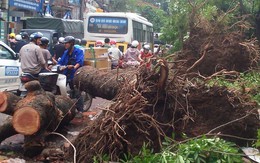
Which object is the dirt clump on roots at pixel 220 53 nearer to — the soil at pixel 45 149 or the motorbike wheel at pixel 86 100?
the motorbike wheel at pixel 86 100

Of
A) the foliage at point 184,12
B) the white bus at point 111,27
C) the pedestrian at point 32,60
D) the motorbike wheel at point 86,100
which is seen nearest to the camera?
the pedestrian at point 32,60

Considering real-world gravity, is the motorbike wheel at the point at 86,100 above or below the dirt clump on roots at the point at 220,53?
below

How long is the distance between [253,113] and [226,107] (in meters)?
0.39

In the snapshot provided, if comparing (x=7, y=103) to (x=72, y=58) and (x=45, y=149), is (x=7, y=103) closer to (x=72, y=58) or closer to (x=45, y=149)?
(x=45, y=149)

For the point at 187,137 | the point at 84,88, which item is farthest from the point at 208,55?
the point at 187,137

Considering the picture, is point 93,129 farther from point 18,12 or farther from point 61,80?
point 18,12

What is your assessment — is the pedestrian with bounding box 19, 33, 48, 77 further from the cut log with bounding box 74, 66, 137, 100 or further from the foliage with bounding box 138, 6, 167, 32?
the foliage with bounding box 138, 6, 167, 32

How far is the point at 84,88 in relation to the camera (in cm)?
980

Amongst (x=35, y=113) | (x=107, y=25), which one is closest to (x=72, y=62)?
(x=35, y=113)

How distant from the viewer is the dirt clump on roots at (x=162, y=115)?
5953 millimetres

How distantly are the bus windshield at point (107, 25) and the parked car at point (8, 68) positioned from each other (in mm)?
11694

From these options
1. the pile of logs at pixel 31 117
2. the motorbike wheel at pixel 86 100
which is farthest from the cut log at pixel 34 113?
the motorbike wheel at pixel 86 100

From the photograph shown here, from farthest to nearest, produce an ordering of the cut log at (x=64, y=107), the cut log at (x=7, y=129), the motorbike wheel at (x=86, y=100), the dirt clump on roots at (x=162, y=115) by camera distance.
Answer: the motorbike wheel at (x=86, y=100), the cut log at (x=64, y=107), the cut log at (x=7, y=129), the dirt clump on roots at (x=162, y=115)

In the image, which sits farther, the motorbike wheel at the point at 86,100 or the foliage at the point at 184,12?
the foliage at the point at 184,12
